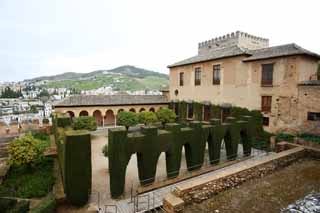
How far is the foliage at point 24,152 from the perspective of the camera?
10438mm

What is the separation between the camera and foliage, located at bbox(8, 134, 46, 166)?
1044 centimetres

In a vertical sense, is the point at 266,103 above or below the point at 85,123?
above

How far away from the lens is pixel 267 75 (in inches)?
604

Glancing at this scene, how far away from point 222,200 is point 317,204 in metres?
2.88

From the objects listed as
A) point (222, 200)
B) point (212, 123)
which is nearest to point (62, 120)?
point (212, 123)

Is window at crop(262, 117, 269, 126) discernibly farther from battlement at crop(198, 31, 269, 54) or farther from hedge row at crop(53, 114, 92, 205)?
hedge row at crop(53, 114, 92, 205)

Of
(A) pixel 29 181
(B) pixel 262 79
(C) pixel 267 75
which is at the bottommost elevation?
(A) pixel 29 181

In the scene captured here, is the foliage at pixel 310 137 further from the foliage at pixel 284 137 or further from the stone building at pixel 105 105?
the stone building at pixel 105 105

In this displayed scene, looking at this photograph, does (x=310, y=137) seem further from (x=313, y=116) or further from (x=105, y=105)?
(x=105, y=105)

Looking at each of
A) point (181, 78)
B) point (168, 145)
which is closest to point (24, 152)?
point (168, 145)

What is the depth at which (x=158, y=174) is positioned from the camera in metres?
10.5

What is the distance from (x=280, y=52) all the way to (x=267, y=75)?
196 cm

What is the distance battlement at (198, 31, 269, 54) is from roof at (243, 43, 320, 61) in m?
4.06

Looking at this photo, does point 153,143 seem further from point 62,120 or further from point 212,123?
point 62,120
